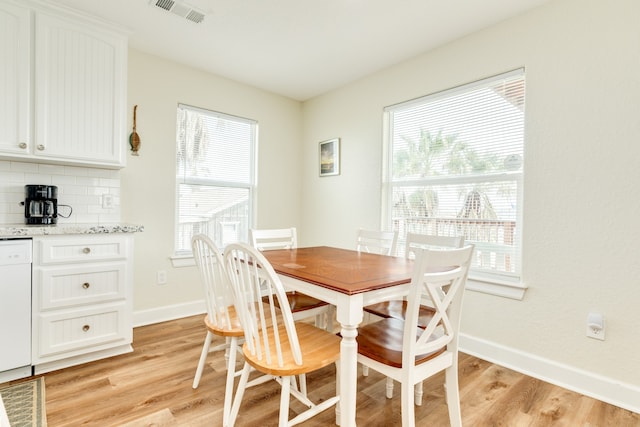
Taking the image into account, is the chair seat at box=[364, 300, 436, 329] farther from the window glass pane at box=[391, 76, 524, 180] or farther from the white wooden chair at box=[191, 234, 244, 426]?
the window glass pane at box=[391, 76, 524, 180]

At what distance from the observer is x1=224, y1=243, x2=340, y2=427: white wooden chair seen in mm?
1244

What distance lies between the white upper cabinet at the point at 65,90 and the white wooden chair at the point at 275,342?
1.70 metres

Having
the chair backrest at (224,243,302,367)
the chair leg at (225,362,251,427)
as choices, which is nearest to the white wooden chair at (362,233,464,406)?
the chair backrest at (224,243,302,367)

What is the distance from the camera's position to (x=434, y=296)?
129 cm

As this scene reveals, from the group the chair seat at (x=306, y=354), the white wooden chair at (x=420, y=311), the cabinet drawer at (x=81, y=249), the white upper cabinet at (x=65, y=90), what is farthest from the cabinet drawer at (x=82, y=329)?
the white wooden chair at (x=420, y=311)

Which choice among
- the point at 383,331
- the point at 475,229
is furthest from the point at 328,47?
the point at 383,331

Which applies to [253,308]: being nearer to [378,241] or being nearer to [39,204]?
[378,241]

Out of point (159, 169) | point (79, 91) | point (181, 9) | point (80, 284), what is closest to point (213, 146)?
point (159, 169)

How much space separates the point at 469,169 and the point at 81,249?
9.08ft

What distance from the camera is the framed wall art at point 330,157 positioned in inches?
141

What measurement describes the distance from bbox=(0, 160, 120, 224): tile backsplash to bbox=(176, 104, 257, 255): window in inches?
23.2

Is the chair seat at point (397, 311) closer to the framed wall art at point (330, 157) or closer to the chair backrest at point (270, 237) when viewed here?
the chair backrest at point (270, 237)

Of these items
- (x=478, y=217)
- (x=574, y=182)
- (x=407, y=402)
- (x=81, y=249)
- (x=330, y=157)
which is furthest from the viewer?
(x=330, y=157)

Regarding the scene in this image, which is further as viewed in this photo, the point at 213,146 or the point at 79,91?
the point at 213,146
